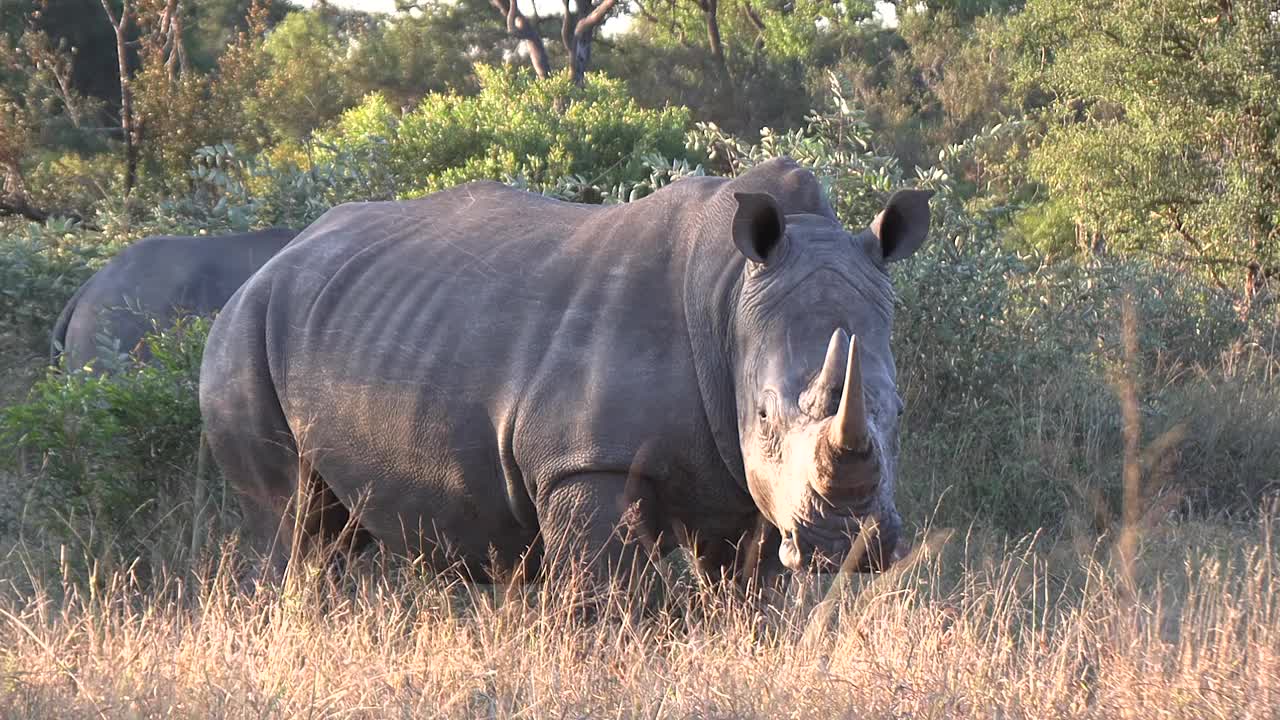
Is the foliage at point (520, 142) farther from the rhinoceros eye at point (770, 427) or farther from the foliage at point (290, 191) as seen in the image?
the rhinoceros eye at point (770, 427)

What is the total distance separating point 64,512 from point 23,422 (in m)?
0.40

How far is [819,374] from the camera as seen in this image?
377cm

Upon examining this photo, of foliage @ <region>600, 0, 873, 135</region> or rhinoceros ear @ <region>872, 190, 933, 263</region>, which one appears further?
foliage @ <region>600, 0, 873, 135</region>

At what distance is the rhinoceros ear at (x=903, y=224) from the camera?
4.15m

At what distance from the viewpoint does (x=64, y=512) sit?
19.8ft

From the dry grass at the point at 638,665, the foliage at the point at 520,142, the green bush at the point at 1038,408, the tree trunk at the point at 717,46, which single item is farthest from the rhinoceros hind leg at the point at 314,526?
the tree trunk at the point at 717,46

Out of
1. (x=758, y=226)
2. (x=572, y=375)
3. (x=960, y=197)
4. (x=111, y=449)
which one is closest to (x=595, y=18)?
(x=960, y=197)

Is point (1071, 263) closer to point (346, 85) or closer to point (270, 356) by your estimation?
point (270, 356)

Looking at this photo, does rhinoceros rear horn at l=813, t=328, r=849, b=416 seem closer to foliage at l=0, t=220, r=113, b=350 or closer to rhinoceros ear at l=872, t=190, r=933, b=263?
rhinoceros ear at l=872, t=190, r=933, b=263

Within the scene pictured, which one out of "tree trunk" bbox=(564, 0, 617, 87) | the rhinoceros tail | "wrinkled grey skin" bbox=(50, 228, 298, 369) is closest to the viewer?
"wrinkled grey skin" bbox=(50, 228, 298, 369)

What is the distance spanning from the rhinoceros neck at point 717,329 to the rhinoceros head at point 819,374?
0.07m

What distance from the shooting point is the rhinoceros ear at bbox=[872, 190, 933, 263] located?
13.6 feet

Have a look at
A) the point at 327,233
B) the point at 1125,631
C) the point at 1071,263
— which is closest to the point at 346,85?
the point at 1071,263

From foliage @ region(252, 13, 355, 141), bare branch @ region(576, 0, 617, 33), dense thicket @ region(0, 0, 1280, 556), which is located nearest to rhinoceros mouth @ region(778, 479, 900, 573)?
dense thicket @ region(0, 0, 1280, 556)
